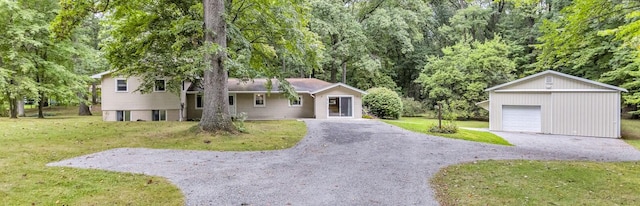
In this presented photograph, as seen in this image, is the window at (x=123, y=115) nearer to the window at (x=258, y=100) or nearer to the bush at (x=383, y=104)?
the window at (x=258, y=100)

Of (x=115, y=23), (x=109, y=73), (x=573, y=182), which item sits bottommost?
(x=573, y=182)

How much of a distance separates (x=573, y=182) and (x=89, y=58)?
2635 cm

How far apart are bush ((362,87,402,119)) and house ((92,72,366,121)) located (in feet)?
6.12

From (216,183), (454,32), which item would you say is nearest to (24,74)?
(216,183)

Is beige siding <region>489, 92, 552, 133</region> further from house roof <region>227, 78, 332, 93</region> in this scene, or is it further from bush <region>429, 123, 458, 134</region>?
house roof <region>227, 78, 332, 93</region>

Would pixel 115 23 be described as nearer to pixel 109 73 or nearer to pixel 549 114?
pixel 109 73

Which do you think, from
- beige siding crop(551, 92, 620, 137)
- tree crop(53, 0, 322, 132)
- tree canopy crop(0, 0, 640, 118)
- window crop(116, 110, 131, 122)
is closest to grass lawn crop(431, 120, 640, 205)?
tree canopy crop(0, 0, 640, 118)

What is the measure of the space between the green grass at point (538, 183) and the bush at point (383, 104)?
1504 centimetres

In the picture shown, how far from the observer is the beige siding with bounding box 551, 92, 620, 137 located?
1606 cm

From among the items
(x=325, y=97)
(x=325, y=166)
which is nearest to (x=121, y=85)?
(x=325, y=97)

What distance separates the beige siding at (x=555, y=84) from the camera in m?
16.6

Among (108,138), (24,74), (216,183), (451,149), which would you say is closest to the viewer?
(216,183)

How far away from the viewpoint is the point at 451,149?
10953 millimetres

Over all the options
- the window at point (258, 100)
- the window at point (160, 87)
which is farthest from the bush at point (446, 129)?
the window at point (160, 87)
